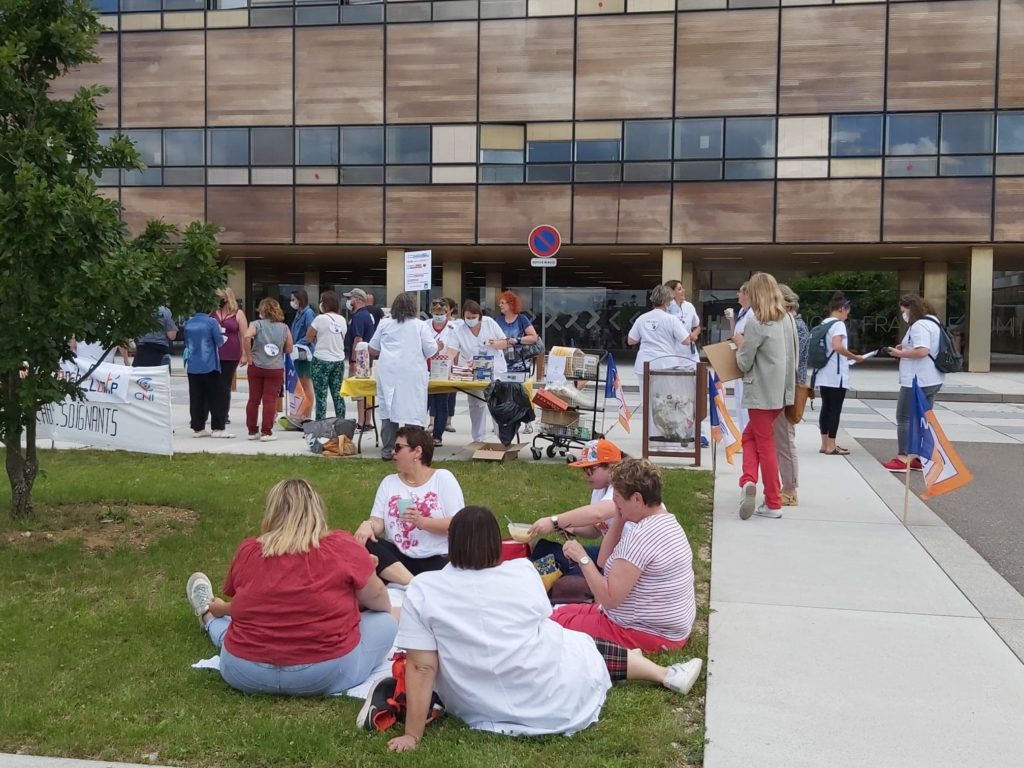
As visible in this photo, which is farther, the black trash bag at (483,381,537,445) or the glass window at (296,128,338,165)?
the glass window at (296,128,338,165)

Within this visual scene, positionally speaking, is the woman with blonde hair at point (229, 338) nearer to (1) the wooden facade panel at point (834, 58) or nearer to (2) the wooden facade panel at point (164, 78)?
(2) the wooden facade panel at point (164, 78)

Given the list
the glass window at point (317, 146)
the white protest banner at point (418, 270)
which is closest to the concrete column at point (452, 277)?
the glass window at point (317, 146)

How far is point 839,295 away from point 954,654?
664 cm

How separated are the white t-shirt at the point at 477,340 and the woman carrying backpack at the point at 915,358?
4274mm

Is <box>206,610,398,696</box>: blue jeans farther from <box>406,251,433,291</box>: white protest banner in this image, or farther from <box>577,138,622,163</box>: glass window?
<box>577,138,622,163</box>: glass window

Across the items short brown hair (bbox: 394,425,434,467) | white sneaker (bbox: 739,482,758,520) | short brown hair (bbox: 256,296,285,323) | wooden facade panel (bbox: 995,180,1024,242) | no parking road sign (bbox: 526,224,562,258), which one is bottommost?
white sneaker (bbox: 739,482,758,520)

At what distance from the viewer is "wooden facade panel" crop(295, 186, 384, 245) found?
88.6 ft

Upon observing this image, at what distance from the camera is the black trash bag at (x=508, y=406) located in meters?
10.2

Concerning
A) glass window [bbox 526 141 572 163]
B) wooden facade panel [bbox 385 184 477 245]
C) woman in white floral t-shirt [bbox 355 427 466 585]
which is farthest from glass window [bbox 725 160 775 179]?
woman in white floral t-shirt [bbox 355 427 466 585]

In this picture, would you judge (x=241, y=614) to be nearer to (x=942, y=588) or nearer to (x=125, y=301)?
(x=125, y=301)

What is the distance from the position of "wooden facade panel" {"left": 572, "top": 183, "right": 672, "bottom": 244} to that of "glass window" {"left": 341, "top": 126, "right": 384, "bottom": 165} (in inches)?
224

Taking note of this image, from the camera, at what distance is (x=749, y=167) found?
25.1 m

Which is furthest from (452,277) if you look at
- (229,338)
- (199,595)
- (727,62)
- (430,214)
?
(199,595)

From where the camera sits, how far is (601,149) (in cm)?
2583
